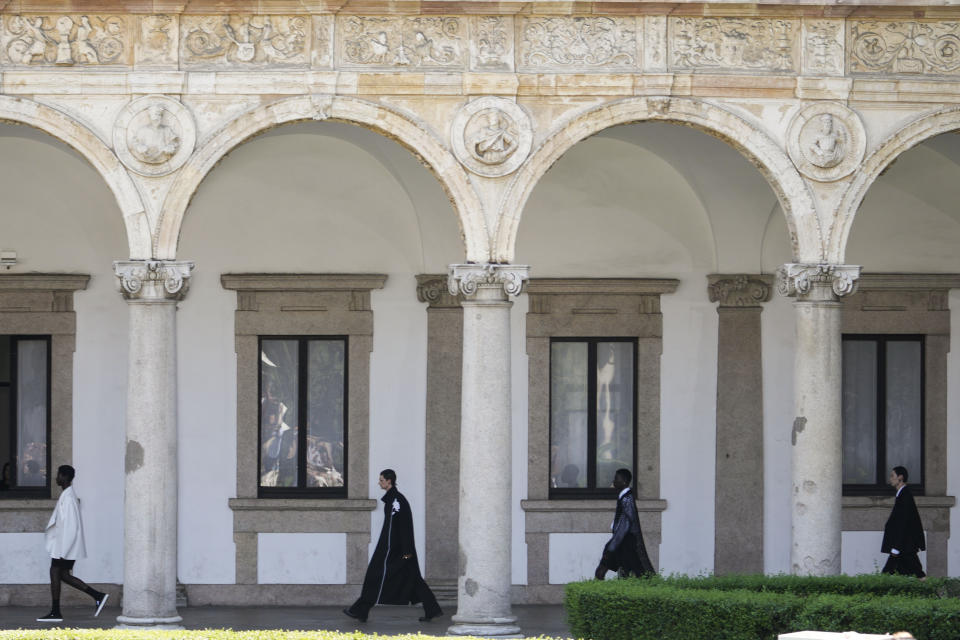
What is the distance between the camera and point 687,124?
46.8 ft

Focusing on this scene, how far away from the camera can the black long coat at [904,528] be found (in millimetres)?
15570

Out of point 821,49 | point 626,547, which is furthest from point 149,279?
point 821,49

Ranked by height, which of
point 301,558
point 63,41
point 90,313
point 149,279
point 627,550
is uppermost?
point 63,41

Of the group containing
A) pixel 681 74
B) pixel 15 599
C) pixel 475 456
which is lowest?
pixel 15 599

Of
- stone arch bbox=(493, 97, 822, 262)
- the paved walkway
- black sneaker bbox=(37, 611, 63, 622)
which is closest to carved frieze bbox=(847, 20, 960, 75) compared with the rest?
stone arch bbox=(493, 97, 822, 262)

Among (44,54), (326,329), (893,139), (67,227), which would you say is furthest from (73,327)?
(893,139)

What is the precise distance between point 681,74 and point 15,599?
8.68m

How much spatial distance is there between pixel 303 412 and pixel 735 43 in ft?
20.1

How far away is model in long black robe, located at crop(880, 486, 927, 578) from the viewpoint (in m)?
15.6

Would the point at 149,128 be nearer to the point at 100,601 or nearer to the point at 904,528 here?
the point at 100,601

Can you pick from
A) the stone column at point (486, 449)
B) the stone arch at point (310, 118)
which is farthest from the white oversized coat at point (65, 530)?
the stone column at point (486, 449)

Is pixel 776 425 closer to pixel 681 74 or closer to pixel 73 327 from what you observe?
pixel 681 74

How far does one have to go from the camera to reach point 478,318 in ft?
46.3

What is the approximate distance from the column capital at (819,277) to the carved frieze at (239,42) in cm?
470
